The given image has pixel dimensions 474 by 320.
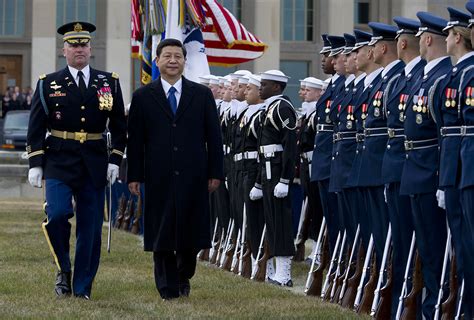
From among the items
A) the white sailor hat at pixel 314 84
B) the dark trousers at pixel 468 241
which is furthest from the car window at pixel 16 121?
the dark trousers at pixel 468 241

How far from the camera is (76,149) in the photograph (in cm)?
1106

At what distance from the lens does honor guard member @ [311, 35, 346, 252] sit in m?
12.5

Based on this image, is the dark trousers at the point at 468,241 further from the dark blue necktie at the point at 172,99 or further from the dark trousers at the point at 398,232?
the dark blue necktie at the point at 172,99

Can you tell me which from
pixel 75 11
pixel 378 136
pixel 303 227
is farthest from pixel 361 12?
pixel 378 136

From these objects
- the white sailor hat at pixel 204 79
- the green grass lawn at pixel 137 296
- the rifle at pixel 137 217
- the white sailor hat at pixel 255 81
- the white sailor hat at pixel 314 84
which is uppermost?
the white sailor hat at pixel 204 79

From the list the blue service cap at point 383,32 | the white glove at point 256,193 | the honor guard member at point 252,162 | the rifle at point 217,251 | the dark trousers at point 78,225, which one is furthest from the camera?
the rifle at point 217,251

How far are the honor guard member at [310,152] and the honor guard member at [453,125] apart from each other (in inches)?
252

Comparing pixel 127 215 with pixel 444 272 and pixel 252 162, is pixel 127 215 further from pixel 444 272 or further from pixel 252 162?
pixel 444 272

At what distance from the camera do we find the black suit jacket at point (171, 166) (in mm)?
11031

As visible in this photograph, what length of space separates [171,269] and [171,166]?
0.78 metres

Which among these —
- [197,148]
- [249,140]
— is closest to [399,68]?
[197,148]

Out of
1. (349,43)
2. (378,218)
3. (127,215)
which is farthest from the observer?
(127,215)

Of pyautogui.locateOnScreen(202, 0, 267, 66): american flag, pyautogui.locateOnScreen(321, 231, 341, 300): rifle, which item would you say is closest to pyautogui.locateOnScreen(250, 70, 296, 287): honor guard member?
pyautogui.locateOnScreen(321, 231, 341, 300): rifle

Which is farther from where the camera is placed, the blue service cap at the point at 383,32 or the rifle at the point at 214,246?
the rifle at the point at 214,246
